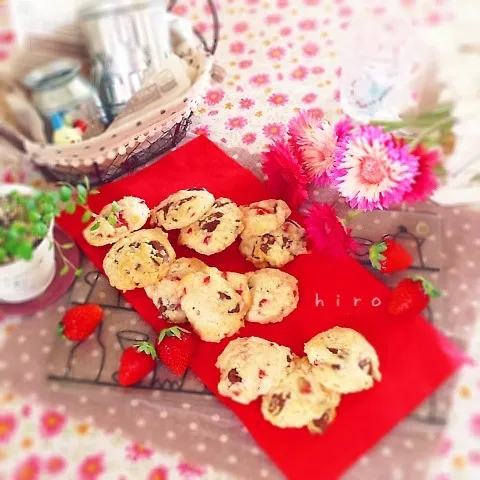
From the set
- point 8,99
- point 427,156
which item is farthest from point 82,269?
point 427,156

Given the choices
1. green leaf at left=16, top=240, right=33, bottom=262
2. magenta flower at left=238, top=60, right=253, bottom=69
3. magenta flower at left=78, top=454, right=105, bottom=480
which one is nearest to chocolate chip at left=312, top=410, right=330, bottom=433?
magenta flower at left=78, top=454, right=105, bottom=480

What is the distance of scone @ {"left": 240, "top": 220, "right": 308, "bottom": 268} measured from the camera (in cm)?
63

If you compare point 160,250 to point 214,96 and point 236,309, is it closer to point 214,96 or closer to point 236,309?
point 236,309

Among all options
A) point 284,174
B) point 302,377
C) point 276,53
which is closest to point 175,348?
point 302,377

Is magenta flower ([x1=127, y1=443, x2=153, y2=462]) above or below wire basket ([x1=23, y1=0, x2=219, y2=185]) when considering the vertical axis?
below

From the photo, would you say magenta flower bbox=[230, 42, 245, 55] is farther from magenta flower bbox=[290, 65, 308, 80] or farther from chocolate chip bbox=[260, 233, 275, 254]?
chocolate chip bbox=[260, 233, 275, 254]

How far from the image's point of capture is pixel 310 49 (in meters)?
0.85

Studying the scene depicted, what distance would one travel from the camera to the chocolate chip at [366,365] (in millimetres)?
544

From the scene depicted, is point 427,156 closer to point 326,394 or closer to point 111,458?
point 326,394

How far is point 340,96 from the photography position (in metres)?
0.77

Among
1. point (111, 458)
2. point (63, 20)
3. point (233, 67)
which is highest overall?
point (63, 20)

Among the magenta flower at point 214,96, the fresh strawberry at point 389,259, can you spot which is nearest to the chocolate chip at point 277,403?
the fresh strawberry at point 389,259

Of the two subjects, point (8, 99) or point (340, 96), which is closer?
point (8, 99)

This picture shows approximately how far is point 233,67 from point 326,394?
1.78 ft
